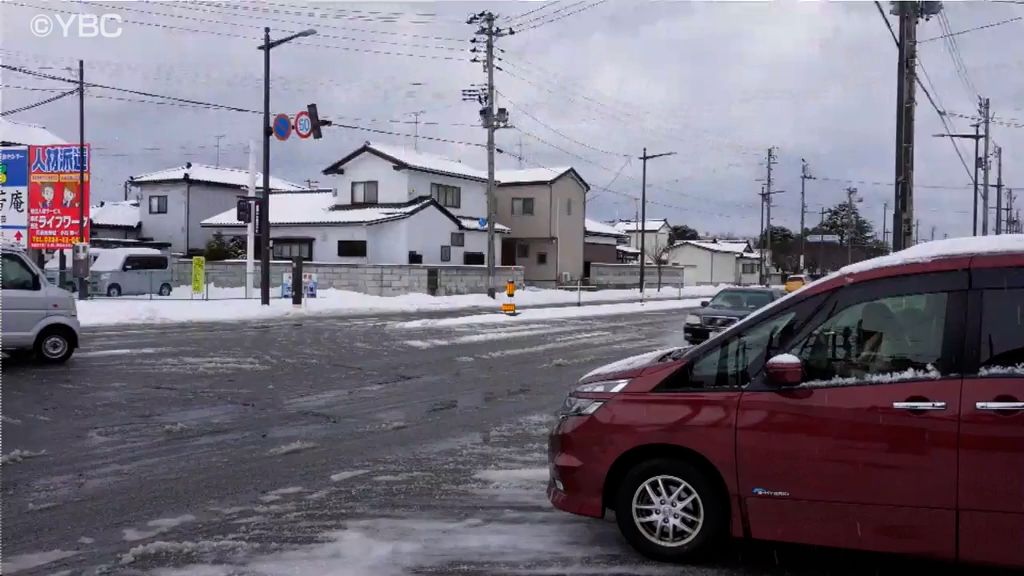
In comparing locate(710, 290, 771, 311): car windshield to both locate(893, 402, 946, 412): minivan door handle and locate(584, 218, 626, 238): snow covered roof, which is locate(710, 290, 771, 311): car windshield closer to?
locate(893, 402, 946, 412): minivan door handle

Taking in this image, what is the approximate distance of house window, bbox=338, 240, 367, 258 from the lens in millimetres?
46125

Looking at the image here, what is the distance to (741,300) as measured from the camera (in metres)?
19.1

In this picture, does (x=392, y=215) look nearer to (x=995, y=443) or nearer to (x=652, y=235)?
(x=995, y=443)

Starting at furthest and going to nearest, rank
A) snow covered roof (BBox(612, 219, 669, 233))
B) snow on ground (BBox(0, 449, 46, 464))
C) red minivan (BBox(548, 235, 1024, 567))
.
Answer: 1. snow covered roof (BBox(612, 219, 669, 233))
2. snow on ground (BBox(0, 449, 46, 464))
3. red minivan (BBox(548, 235, 1024, 567))

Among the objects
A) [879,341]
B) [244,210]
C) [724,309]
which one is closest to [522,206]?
[244,210]

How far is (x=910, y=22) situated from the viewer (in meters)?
16.9

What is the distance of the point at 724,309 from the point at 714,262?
71.4m

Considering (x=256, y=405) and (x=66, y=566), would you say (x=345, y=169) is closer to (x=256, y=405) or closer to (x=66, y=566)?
(x=256, y=405)

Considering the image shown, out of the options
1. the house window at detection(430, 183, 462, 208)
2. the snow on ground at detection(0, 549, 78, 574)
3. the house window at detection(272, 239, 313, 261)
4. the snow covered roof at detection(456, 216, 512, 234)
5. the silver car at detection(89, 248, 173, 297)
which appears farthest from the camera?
the house window at detection(430, 183, 462, 208)

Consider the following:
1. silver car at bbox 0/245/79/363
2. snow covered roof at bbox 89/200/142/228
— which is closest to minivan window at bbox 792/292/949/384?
silver car at bbox 0/245/79/363

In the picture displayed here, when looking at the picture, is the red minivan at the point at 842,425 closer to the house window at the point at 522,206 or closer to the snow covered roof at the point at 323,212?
the snow covered roof at the point at 323,212

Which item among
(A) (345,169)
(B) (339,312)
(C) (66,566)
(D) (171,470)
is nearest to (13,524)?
(C) (66,566)

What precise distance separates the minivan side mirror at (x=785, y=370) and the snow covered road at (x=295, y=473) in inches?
44.3

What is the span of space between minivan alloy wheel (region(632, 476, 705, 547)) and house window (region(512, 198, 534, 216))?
5291 centimetres
